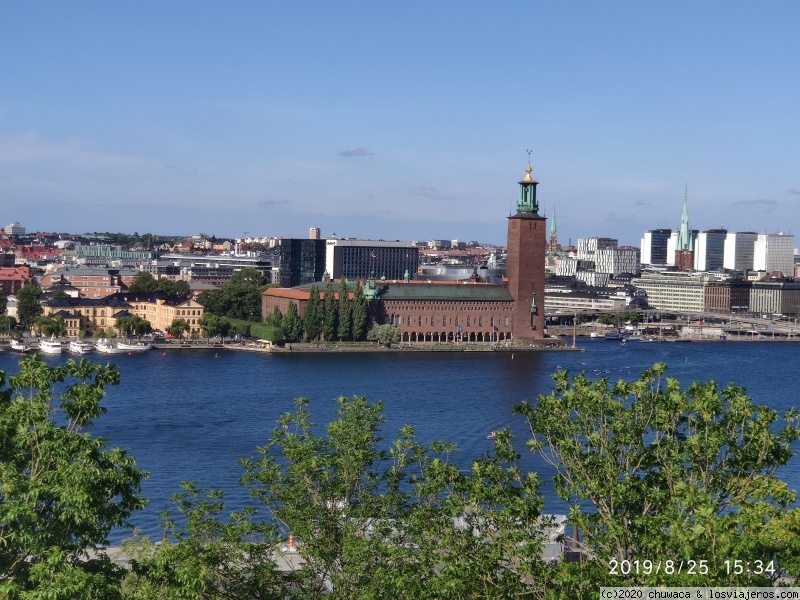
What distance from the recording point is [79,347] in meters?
35.1

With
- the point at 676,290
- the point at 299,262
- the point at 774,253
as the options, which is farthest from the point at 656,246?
the point at 299,262

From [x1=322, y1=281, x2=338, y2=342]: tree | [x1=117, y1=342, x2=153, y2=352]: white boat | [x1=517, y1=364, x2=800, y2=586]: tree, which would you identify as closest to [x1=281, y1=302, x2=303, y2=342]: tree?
→ [x1=322, y1=281, x2=338, y2=342]: tree

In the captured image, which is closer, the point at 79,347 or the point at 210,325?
the point at 79,347

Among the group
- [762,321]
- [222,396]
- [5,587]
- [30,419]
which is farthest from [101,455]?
[762,321]

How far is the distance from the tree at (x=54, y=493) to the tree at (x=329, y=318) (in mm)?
31409

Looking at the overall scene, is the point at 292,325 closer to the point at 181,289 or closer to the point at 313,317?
the point at 313,317

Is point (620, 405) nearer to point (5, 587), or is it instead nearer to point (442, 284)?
point (5, 587)

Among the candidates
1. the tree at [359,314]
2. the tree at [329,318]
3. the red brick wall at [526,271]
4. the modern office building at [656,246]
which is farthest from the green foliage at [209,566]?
the modern office building at [656,246]

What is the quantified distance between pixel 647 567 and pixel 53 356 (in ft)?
99.4

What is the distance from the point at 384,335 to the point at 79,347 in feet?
28.6

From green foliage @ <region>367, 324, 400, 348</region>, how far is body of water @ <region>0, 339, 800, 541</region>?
1.62 metres

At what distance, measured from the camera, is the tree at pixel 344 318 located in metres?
37.2

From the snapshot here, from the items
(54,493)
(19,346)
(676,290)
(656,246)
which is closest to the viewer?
(54,493)

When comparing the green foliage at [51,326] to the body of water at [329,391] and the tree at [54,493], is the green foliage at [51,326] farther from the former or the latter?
the tree at [54,493]
